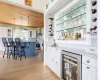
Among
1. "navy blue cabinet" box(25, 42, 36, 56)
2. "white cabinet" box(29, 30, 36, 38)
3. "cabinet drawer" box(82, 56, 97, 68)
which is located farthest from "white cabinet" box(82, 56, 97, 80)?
"white cabinet" box(29, 30, 36, 38)

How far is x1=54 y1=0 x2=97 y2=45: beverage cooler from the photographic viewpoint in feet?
7.19

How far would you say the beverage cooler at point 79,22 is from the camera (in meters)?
2.19

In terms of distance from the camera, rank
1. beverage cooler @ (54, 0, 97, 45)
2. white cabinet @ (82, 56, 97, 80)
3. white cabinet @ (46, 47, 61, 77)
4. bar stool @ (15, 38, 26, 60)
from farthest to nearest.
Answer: bar stool @ (15, 38, 26, 60) < white cabinet @ (46, 47, 61, 77) < beverage cooler @ (54, 0, 97, 45) < white cabinet @ (82, 56, 97, 80)

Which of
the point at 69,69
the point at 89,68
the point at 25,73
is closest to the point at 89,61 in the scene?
the point at 89,68

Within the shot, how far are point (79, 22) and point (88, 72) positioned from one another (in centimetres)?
160

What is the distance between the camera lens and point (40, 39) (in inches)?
510

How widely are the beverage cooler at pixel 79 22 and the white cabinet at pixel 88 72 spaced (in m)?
0.51

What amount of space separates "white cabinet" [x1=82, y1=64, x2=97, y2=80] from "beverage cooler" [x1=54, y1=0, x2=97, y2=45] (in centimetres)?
51

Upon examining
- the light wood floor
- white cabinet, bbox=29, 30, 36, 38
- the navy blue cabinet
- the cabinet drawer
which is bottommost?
the light wood floor

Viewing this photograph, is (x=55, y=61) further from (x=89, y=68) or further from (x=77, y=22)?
(x=89, y=68)

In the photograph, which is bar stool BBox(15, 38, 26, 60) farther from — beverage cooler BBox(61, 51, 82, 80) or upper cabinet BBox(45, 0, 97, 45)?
beverage cooler BBox(61, 51, 82, 80)

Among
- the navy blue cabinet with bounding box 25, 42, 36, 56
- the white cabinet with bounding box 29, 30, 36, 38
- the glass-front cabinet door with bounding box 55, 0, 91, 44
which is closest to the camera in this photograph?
the glass-front cabinet door with bounding box 55, 0, 91, 44

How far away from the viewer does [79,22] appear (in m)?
2.97

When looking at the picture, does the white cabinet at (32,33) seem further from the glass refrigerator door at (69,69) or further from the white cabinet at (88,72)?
the white cabinet at (88,72)
